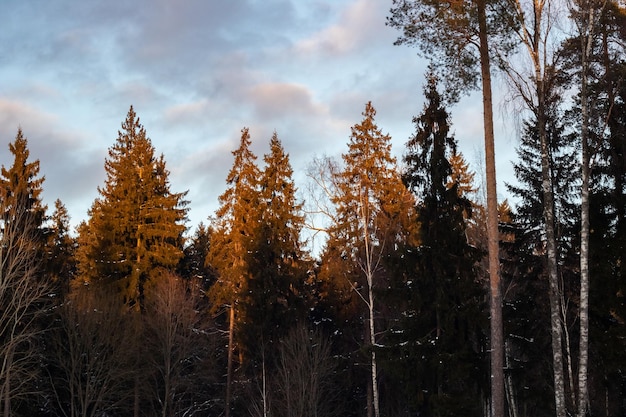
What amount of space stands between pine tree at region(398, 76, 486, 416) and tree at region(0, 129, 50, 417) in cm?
1315

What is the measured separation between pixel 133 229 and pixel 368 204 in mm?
13021

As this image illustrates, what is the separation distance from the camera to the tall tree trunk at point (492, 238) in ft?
48.3

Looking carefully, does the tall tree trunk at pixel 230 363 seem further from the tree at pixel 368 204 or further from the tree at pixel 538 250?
the tree at pixel 538 250

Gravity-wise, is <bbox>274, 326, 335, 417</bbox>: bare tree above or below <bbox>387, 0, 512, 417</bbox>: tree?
below

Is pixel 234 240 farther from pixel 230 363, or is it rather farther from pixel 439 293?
pixel 439 293

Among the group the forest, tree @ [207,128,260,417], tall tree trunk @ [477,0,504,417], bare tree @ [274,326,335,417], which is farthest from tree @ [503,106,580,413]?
tree @ [207,128,260,417]

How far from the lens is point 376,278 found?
96.6 ft

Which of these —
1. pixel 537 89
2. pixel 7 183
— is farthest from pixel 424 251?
pixel 7 183

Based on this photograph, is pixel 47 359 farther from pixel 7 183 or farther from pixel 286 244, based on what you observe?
pixel 286 244

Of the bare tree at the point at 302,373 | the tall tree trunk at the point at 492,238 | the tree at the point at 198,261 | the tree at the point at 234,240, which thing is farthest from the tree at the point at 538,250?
the tree at the point at 198,261

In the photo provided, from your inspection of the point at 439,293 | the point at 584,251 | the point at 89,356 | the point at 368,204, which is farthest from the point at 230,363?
the point at 584,251

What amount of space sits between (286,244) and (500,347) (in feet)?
59.8

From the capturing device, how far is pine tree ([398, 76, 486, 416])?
1881 centimetres

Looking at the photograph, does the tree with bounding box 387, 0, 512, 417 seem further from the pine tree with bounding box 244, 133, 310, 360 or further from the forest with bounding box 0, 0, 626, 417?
the pine tree with bounding box 244, 133, 310, 360
